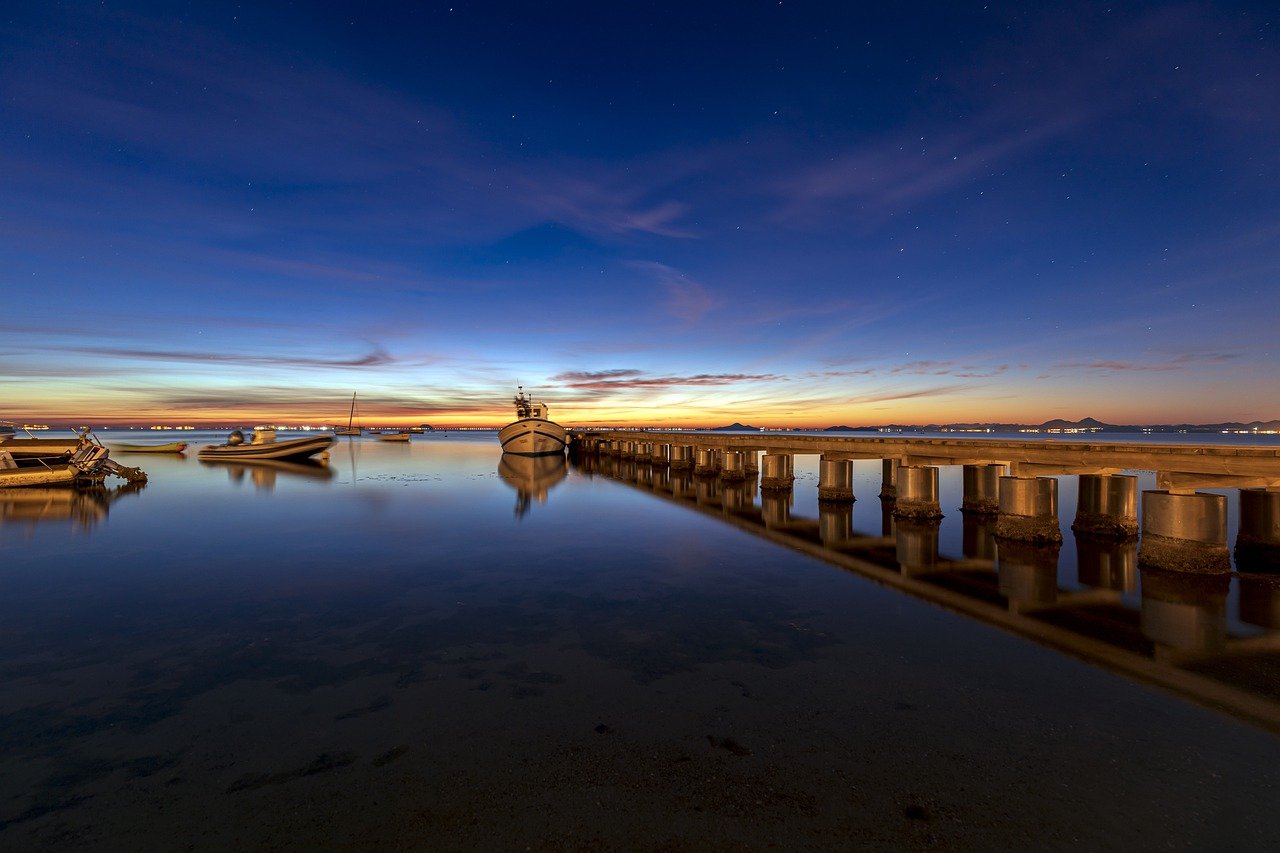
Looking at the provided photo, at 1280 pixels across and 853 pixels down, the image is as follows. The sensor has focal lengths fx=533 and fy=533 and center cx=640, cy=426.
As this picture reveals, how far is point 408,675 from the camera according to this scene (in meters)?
8.76

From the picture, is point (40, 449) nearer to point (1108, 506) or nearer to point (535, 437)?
point (535, 437)

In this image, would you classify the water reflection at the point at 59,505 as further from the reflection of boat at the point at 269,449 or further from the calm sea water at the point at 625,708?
the reflection of boat at the point at 269,449

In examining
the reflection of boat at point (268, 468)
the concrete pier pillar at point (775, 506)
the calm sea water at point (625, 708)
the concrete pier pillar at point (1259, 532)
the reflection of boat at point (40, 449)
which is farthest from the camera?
the reflection of boat at point (268, 468)

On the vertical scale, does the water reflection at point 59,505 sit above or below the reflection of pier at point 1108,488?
below

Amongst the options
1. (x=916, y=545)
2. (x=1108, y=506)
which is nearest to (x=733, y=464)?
(x=916, y=545)

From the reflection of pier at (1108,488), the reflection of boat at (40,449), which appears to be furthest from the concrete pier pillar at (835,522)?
the reflection of boat at (40,449)

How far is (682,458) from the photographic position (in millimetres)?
59469

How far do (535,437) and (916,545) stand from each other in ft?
195

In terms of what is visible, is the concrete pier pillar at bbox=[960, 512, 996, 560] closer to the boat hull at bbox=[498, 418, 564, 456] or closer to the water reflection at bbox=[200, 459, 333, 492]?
the water reflection at bbox=[200, 459, 333, 492]

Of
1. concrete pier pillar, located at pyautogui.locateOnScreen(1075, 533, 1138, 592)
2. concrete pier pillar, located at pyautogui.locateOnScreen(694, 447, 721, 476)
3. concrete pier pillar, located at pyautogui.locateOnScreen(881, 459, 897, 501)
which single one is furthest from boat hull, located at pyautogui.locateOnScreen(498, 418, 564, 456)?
concrete pier pillar, located at pyautogui.locateOnScreen(1075, 533, 1138, 592)

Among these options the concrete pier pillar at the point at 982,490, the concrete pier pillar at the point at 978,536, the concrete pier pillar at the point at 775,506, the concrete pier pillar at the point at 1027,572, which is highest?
the concrete pier pillar at the point at 982,490

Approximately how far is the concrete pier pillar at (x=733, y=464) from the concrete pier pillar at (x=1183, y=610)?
27057 mm

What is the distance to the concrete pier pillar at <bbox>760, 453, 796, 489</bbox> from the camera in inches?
1353

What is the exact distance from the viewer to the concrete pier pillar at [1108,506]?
19875 mm
